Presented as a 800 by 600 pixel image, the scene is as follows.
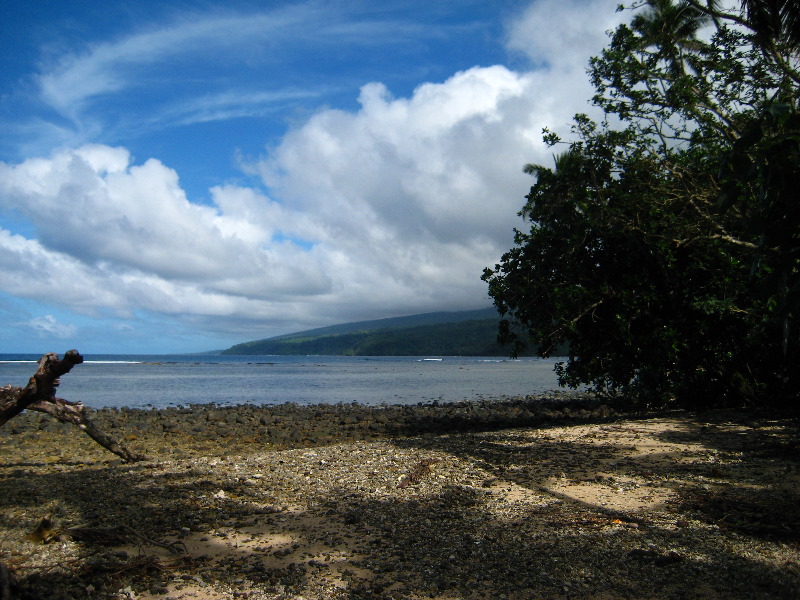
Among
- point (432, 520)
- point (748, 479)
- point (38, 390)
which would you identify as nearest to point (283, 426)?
point (38, 390)

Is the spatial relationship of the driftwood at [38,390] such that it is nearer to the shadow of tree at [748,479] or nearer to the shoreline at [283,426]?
the shoreline at [283,426]

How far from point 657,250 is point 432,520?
10.4 meters

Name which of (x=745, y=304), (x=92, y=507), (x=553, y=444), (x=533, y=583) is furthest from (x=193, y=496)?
(x=745, y=304)

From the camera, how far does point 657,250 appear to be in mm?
14195

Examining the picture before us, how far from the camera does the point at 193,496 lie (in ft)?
25.4

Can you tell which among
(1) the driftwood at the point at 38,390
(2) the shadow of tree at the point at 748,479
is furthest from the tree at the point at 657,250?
(1) the driftwood at the point at 38,390

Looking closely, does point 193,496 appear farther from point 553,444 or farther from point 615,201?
point 615,201

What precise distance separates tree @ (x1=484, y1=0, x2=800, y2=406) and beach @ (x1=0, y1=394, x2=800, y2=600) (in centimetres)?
294

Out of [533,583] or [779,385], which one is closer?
[533,583]

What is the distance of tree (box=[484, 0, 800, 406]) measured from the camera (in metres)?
12.7

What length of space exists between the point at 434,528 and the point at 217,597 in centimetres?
229

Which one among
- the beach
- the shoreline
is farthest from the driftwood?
the shoreline

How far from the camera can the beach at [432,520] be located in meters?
4.75

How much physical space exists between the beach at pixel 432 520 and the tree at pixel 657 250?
2.94 metres
